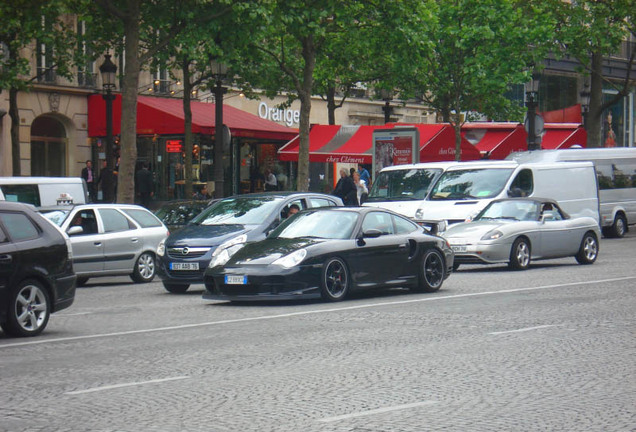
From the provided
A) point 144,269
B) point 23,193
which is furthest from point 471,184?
point 23,193

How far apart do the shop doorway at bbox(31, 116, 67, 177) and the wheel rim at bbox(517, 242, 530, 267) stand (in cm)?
2315

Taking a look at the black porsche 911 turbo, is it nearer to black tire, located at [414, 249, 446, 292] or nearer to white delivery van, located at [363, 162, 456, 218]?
black tire, located at [414, 249, 446, 292]

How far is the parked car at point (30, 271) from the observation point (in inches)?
469

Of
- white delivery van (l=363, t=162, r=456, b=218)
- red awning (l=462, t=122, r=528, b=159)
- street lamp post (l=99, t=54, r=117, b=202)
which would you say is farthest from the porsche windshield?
red awning (l=462, t=122, r=528, b=159)

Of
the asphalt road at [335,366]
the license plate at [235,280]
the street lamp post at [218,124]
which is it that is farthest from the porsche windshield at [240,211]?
the street lamp post at [218,124]

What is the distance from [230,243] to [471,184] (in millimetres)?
9982

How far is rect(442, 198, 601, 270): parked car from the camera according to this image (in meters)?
21.2

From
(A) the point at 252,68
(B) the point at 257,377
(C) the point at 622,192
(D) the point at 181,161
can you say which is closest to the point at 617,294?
(B) the point at 257,377

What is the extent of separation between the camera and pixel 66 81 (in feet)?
134

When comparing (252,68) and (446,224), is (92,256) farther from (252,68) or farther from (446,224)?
(252,68)

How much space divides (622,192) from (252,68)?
42.3ft

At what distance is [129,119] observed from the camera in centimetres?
2728

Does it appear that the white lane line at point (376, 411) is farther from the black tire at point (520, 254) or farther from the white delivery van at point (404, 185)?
the white delivery van at point (404, 185)

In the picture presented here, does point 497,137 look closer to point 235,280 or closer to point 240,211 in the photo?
point 240,211
